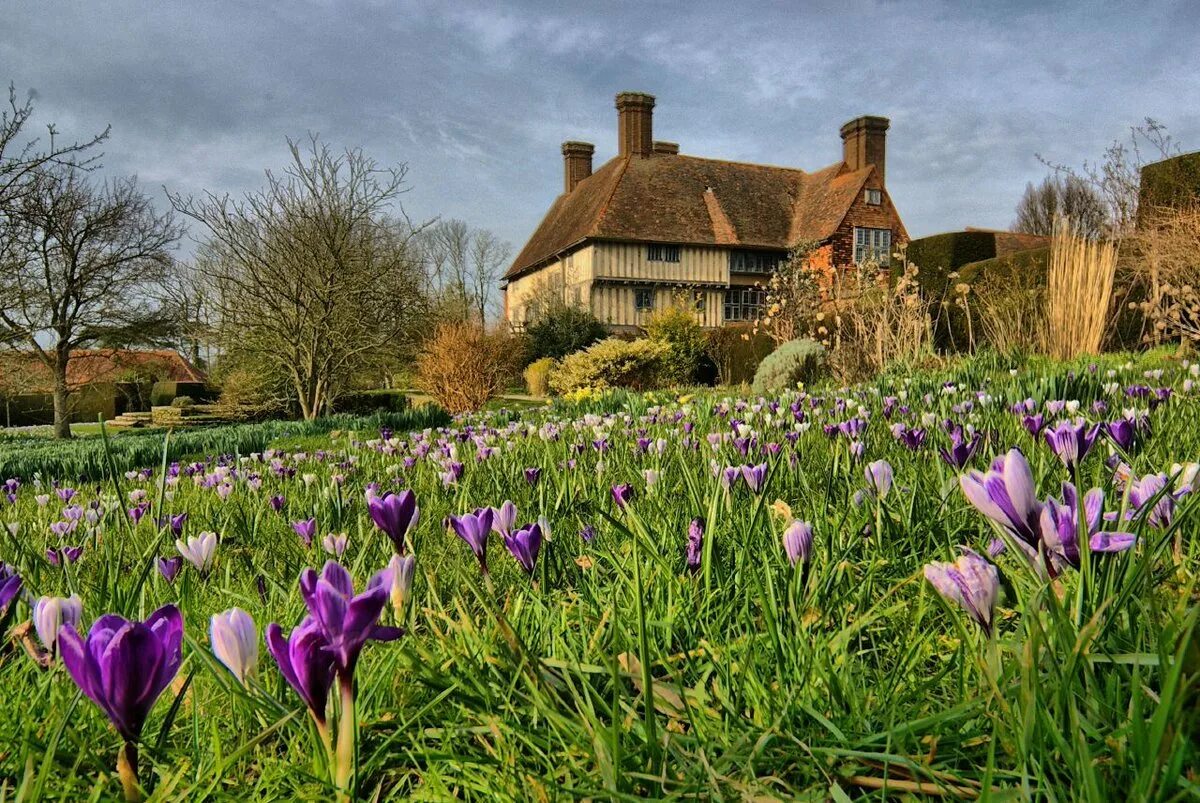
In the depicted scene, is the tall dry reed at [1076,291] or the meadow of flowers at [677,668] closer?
the meadow of flowers at [677,668]

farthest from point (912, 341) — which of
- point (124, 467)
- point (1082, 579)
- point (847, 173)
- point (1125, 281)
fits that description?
point (847, 173)

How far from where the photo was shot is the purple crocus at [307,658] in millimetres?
725

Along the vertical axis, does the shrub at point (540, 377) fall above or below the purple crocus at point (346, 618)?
above

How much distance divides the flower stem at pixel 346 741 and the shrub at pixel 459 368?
52.5 ft

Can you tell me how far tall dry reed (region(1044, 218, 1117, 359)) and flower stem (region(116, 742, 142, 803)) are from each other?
405 inches

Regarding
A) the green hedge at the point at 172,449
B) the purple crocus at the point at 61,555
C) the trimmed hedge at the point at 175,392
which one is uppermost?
the trimmed hedge at the point at 175,392

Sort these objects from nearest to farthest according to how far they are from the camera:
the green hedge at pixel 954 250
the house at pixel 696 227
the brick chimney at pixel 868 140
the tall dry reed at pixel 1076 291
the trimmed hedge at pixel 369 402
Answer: the tall dry reed at pixel 1076 291 → the trimmed hedge at pixel 369 402 → the green hedge at pixel 954 250 → the house at pixel 696 227 → the brick chimney at pixel 868 140

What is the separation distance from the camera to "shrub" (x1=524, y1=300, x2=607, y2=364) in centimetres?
2897

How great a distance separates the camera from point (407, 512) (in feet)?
4.35

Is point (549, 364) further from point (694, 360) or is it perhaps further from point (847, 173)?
point (847, 173)

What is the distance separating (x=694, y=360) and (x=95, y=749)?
21547 millimetres

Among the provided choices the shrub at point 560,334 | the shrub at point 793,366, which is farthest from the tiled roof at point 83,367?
the shrub at point 793,366

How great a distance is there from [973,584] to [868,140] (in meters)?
41.6

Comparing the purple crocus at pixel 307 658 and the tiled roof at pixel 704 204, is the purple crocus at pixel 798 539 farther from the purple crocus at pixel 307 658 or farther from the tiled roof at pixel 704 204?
the tiled roof at pixel 704 204
